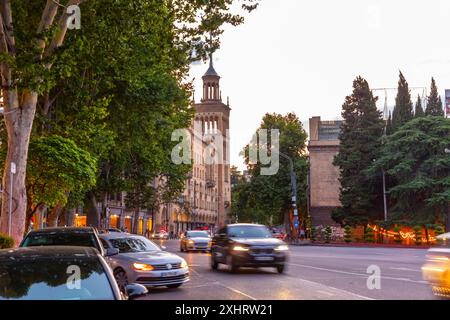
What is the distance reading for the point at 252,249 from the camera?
17.2 m

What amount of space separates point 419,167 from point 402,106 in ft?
31.3

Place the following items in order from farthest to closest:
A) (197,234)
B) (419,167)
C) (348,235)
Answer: (348,235), (419,167), (197,234)

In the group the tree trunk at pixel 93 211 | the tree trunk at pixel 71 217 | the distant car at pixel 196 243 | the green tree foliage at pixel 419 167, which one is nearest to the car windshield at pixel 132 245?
the distant car at pixel 196 243

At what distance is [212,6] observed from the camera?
21.9 meters

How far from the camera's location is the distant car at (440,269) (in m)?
9.48

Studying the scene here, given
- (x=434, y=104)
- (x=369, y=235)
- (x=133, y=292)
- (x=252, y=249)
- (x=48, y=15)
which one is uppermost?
(x=434, y=104)

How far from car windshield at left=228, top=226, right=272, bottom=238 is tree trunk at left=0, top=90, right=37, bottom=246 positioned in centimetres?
705

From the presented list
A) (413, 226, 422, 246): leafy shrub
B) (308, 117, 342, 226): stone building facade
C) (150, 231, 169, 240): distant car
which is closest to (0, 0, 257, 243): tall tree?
(413, 226, 422, 246): leafy shrub

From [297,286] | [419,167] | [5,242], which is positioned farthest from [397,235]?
[5,242]

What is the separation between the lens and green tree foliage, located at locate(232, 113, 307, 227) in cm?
6788

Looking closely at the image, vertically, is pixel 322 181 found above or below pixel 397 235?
above

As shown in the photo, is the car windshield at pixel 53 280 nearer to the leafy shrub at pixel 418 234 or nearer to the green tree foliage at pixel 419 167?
the leafy shrub at pixel 418 234

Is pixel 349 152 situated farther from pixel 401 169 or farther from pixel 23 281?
pixel 23 281

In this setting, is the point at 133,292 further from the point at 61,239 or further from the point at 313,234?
the point at 313,234
